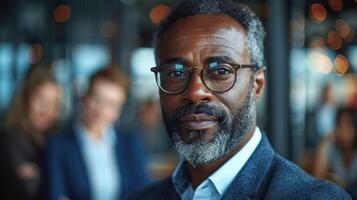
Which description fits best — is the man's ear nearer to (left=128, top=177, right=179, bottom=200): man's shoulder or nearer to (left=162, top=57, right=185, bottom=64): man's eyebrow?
(left=162, top=57, right=185, bottom=64): man's eyebrow

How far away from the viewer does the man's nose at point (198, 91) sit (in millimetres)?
1354

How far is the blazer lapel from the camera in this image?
1.39 metres

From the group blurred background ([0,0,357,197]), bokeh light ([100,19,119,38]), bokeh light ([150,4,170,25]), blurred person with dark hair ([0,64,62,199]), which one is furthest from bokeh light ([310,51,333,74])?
bokeh light ([100,19,119,38])

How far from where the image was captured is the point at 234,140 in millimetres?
1430

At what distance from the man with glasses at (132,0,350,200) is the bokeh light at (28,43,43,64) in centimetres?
565

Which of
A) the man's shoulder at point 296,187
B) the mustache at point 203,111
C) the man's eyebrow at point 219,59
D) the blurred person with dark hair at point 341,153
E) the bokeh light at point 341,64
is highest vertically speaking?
the man's eyebrow at point 219,59

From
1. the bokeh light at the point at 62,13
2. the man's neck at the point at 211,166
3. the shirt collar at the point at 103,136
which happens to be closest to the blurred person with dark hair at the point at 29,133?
the shirt collar at the point at 103,136

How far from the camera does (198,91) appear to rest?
4.45 feet

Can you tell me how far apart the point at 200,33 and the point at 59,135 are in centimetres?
209

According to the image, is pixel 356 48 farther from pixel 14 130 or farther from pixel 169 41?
pixel 169 41

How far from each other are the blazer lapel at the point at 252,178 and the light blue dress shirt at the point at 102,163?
195cm

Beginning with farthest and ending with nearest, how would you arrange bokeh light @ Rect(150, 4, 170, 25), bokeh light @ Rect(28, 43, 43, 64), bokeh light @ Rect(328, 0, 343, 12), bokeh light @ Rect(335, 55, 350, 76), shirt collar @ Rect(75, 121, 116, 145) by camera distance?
bokeh light @ Rect(28, 43, 43, 64)
bokeh light @ Rect(150, 4, 170, 25)
bokeh light @ Rect(335, 55, 350, 76)
bokeh light @ Rect(328, 0, 343, 12)
shirt collar @ Rect(75, 121, 116, 145)

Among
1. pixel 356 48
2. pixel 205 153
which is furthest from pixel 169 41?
pixel 356 48

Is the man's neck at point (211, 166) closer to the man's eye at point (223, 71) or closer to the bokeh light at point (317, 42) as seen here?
the man's eye at point (223, 71)
